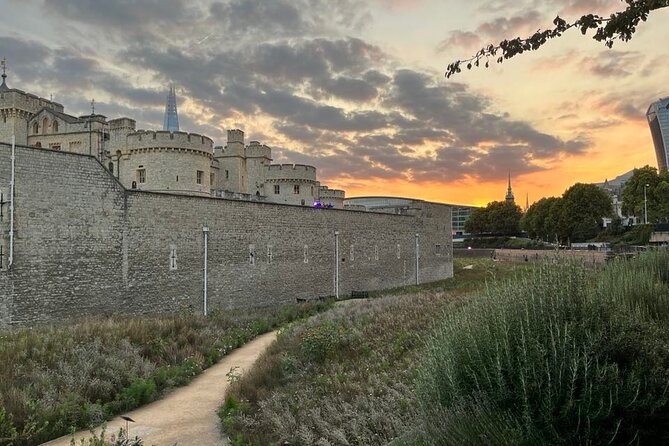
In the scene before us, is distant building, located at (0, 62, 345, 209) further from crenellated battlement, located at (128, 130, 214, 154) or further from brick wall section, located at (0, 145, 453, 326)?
brick wall section, located at (0, 145, 453, 326)

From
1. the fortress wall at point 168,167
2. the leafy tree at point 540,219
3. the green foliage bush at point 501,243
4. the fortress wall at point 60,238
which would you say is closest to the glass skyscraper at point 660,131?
the green foliage bush at point 501,243

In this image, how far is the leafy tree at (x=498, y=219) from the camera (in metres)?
98.8

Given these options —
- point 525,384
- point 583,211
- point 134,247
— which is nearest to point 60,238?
point 134,247

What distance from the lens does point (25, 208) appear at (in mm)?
15195

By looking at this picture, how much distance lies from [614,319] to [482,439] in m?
1.98

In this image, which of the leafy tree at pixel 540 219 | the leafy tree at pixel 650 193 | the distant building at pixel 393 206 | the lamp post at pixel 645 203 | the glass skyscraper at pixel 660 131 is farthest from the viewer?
the glass skyscraper at pixel 660 131

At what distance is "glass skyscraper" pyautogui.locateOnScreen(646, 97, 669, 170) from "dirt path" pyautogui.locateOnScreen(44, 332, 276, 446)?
509 ft

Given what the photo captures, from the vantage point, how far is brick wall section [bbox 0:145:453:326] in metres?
15.3

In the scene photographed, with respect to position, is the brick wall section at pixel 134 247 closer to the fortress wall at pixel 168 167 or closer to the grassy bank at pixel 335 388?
the grassy bank at pixel 335 388

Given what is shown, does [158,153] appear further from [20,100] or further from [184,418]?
[184,418]

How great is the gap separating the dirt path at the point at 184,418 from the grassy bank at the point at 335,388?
382mm

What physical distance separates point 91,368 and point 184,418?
2981mm

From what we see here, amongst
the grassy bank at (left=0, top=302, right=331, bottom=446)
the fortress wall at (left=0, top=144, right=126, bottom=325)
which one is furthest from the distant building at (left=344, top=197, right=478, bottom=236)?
the grassy bank at (left=0, top=302, right=331, bottom=446)

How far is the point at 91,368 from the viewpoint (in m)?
10.5
